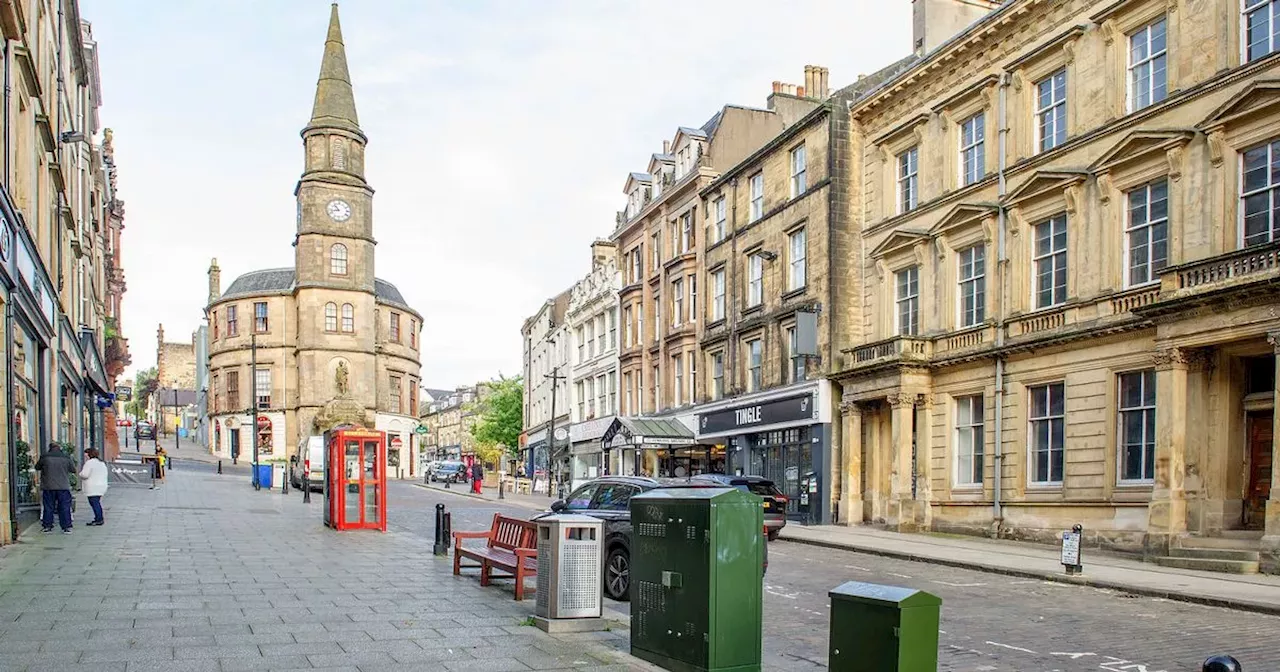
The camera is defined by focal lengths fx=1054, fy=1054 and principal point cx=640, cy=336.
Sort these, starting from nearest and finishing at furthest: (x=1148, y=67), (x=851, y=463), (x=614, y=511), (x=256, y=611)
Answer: (x=256, y=611)
(x=614, y=511)
(x=1148, y=67)
(x=851, y=463)

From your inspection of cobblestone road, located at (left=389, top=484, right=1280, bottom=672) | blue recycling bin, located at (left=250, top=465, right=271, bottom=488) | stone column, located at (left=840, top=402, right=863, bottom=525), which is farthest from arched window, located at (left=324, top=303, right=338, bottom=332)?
cobblestone road, located at (left=389, top=484, right=1280, bottom=672)

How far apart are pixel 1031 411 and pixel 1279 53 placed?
30.8ft

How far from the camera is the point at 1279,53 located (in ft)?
61.0

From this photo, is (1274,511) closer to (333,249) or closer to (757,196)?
(757,196)

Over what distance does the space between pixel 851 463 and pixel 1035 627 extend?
2001 centimetres

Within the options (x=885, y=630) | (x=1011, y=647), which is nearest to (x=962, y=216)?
(x=1011, y=647)

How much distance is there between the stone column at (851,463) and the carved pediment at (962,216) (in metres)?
6.09

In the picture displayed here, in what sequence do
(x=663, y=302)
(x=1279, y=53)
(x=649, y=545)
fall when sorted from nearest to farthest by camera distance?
1. (x=649, y=545)
2. (x=1279, y=53)
3. (x=663, y=302)

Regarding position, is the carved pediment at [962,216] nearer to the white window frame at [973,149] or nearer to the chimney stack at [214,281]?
the white window frame at [973,149]

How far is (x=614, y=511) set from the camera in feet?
48.4

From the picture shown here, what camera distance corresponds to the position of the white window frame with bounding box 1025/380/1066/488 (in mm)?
23750

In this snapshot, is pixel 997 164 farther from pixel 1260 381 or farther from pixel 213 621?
pixel 213 621

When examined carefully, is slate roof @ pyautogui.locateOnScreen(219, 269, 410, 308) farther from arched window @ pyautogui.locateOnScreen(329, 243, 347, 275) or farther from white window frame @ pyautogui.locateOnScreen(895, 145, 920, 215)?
white window frame @ pyautogui.locateOnScreen(895, 145, 920, 215)

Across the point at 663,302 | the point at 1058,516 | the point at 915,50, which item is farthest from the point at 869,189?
the point at 663,302
